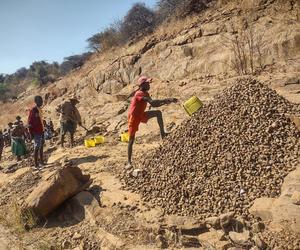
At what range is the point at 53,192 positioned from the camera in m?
5.06

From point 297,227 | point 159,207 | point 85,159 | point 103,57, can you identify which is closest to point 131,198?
point 159,207

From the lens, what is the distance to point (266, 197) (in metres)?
4.00

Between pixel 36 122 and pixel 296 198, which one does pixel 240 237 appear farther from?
pixel 36 122

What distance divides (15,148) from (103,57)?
891 cm

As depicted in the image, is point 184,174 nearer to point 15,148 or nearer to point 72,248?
point 72,248

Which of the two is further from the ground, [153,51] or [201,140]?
[153,51]

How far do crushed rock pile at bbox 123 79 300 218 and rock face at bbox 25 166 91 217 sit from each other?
0.72m

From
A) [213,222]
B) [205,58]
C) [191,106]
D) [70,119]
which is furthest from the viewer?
[205,58]

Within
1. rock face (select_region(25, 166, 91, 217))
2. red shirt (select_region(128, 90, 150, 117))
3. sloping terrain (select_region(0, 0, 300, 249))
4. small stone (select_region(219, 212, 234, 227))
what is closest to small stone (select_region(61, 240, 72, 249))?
sloping terrain (select_region(0, 0, 300, 249))

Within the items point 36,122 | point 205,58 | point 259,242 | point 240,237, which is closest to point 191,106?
point 240,237

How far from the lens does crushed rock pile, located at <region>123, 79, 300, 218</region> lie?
4.20 m

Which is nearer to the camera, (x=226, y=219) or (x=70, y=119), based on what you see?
(x=226, y=219)

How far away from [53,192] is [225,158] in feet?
6.96

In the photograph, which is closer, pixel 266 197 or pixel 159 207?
pixel 266 197
